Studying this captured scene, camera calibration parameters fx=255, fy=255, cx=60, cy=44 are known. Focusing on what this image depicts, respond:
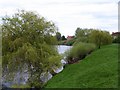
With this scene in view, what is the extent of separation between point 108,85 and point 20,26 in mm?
8496

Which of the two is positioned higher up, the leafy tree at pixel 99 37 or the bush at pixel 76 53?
the leafy tree at pixel 99 37

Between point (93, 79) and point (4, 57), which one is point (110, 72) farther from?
point (4, 57)

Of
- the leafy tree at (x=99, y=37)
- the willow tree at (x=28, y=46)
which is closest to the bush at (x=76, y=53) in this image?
the leafy tree at (x=99, y=37)

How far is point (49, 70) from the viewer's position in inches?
671

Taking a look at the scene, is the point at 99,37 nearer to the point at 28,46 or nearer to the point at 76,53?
the point at 76,53

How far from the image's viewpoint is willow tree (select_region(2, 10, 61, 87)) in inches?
651

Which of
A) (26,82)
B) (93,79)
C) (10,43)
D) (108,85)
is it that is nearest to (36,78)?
(26,82)

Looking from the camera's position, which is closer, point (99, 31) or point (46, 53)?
point (46, 53)

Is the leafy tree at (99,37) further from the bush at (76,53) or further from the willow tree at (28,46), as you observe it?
the willow tree at (28,46)

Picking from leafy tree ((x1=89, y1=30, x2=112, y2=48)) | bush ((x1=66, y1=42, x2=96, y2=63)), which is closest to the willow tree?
bush ((x1=66, y1=42, x2=96, y2=63))

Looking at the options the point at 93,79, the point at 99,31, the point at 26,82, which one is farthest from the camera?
the point at 99,31

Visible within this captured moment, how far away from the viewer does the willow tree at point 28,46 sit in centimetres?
1655

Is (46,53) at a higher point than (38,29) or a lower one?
lower

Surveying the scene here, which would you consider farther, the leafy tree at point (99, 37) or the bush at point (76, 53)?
the leafy tree at point (99, 37)
